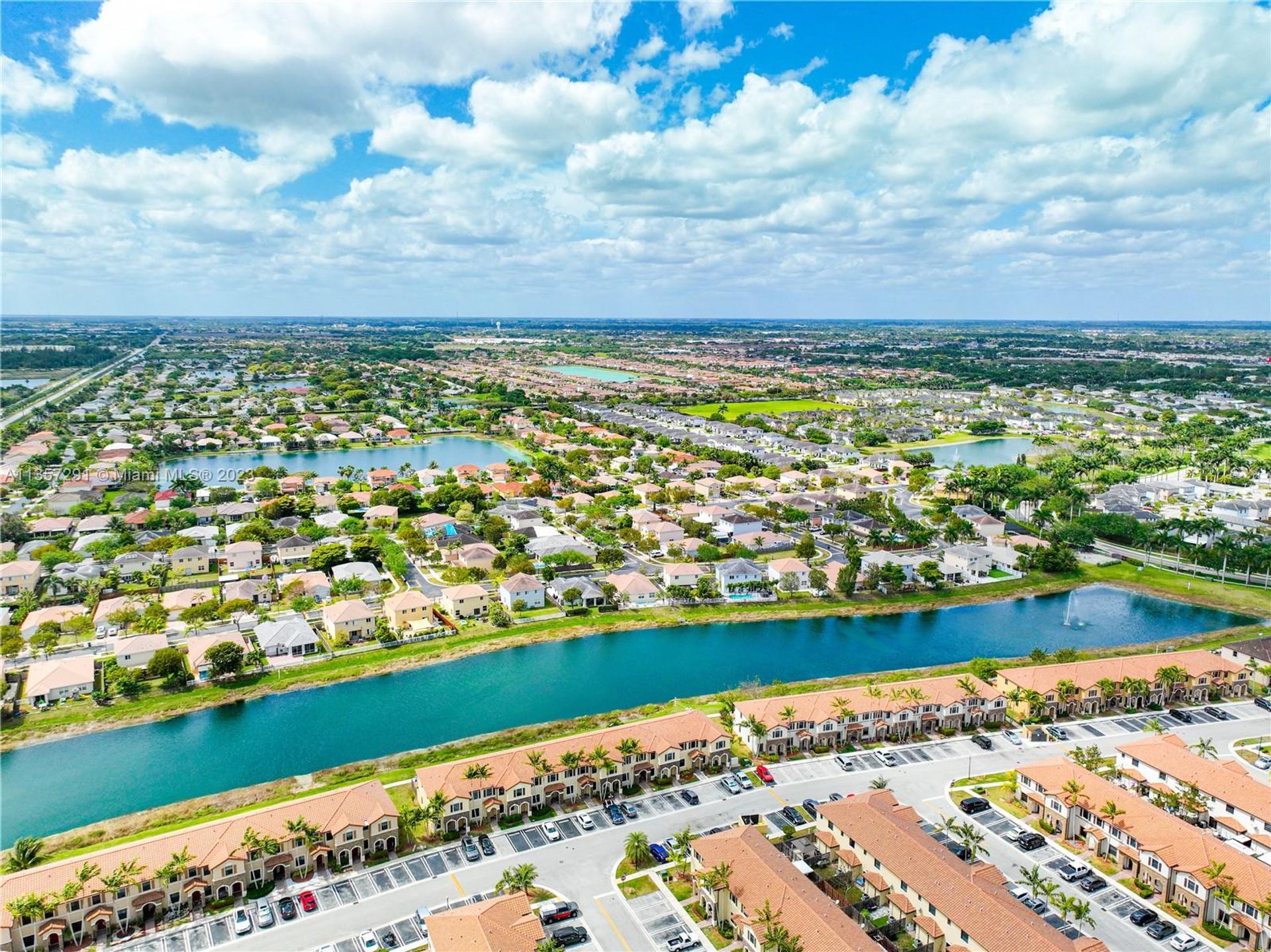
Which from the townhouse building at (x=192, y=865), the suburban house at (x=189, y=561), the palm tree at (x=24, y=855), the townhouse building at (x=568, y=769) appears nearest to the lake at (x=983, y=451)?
the townhouse building at (x=568, y=769)

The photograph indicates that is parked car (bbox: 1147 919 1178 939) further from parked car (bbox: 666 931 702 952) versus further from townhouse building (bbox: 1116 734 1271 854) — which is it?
parked car (bbox: 666 931 702 952)

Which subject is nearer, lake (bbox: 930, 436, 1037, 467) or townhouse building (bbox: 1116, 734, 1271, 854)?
townhouse building (bbox: 1116, 734, 1271, 854)

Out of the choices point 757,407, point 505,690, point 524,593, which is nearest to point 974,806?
point 505,690

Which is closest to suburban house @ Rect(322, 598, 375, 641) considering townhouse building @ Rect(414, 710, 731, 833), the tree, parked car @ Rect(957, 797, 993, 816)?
the tree

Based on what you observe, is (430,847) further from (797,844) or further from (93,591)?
(93,591)

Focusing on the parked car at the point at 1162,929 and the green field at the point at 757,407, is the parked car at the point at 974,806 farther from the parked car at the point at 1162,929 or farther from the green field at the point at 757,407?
the green field at the point at 757,407

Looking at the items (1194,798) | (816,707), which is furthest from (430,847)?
(1194,798)

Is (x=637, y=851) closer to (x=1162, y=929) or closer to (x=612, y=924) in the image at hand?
(x=612, y=924)
